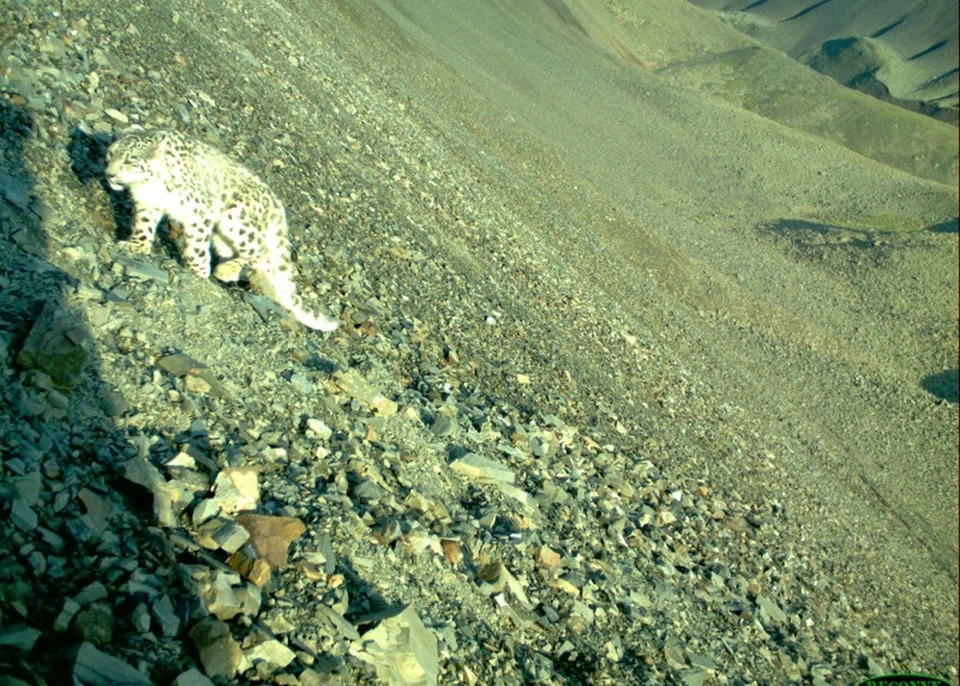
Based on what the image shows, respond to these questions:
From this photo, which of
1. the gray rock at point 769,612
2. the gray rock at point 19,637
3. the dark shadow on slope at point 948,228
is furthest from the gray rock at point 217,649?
the dark shadow on slope at point 948,228

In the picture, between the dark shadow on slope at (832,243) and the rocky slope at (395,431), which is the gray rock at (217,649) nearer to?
the rocky slope at (395,431)

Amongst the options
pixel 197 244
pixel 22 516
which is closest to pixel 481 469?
pixel 197 244

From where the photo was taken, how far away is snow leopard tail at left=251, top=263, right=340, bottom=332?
298 inches

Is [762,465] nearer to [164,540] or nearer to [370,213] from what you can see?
[370,213]

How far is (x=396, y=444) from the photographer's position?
6.98 m

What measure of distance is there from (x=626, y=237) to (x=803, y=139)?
3148 cm

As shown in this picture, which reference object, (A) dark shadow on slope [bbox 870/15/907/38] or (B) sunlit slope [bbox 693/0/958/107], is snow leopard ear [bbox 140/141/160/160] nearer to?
(B) sunlit slope [bbox 693/0/958/107]

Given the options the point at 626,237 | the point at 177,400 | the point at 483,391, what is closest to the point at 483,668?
the point at 177,400

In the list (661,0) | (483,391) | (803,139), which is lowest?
(483,391)

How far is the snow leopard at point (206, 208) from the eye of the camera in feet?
21.5

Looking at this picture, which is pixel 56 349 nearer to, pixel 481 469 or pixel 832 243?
pixel 481 469

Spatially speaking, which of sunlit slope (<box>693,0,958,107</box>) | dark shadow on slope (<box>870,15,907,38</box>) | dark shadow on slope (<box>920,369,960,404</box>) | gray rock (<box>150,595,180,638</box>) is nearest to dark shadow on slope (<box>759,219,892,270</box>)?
dark shadow on slope (<box>920,369,960,404</box>)

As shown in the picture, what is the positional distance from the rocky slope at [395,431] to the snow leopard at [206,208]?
12.4 inches

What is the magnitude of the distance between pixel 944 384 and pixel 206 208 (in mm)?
23639
